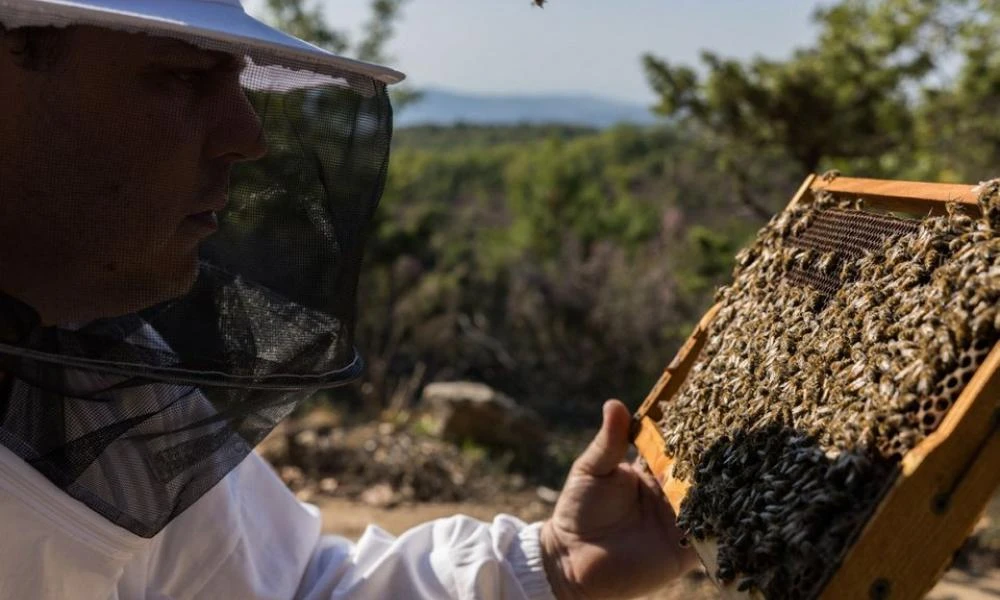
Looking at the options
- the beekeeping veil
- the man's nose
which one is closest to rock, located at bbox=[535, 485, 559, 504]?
the beekeeping veil

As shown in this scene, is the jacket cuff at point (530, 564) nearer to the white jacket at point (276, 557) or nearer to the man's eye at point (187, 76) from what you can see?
the white jacket at point (276, 557)

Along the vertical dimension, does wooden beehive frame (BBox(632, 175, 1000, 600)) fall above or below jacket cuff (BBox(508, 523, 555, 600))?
above

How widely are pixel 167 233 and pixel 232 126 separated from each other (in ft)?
0.73

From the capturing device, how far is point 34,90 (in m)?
1.53

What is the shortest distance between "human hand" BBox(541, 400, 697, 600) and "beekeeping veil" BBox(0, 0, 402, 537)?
1.98 feet

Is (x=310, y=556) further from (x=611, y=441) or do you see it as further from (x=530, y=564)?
(x=611, y=441)

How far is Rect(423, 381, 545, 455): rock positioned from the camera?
24.7 ft

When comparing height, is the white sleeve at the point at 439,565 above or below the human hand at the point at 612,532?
below

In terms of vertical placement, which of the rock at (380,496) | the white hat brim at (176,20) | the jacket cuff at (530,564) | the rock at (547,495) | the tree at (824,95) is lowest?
the rock at (380,496)

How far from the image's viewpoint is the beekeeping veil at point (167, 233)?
154cm

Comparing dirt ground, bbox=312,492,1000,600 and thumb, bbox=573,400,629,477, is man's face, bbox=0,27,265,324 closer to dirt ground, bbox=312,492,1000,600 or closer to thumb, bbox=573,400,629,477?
thumb, bbox=573,400,629,477

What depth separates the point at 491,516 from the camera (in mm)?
6285

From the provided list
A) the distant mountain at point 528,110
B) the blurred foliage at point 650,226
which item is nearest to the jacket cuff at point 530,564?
the blurred foliage at point 650,226

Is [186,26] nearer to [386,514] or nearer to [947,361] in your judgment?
[947,361]
